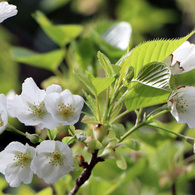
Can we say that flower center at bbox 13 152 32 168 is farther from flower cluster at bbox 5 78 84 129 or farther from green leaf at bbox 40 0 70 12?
green leaf at bbox 40 0 70 12

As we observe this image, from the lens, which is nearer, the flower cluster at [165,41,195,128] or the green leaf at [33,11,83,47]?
the flower cluster at [165,41,195,128]

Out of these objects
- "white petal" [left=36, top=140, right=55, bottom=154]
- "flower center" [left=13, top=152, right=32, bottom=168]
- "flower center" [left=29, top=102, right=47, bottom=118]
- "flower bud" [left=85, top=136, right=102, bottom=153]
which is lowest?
"flower center" [left=13, top=152, right=32, bottom=168]

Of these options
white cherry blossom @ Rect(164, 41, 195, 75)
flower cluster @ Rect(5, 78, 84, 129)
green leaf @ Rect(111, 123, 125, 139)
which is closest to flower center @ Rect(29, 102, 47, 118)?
flower cluster @ Rect(5, 78, 84, 129)

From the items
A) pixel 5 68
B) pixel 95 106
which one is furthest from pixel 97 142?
pixel 5 68

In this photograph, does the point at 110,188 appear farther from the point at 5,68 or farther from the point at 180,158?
the point at 5,68

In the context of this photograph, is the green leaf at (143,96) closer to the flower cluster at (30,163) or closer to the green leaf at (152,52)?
the green leaf at (152,52)

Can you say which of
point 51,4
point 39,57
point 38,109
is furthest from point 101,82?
point 51,4

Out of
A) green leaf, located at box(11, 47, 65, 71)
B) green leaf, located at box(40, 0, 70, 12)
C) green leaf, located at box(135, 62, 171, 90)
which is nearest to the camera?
green leaf, located at box(135, 62, 171, 90)

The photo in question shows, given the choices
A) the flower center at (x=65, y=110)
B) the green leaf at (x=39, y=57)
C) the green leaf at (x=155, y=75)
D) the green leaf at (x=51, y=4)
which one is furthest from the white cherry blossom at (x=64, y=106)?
the green leaf at (x=51, y=4)
